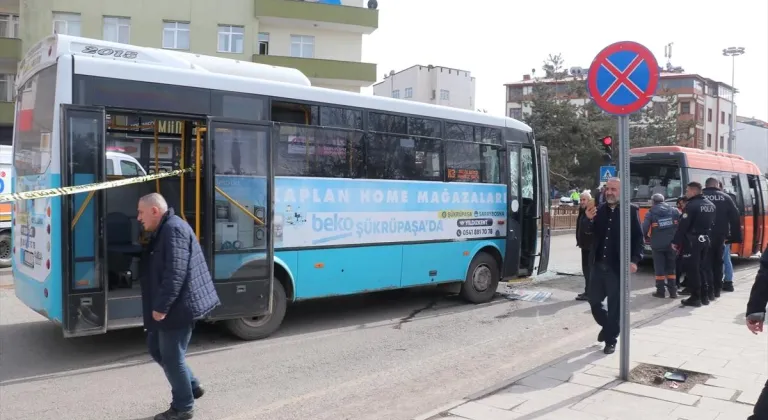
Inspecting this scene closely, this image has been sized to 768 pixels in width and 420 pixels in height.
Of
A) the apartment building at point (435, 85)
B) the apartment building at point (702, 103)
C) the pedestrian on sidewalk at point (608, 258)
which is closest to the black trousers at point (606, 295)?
the pedestrian on sidewalk at point (608, 258)

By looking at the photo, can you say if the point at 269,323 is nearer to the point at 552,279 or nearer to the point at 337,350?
the point at 337,350

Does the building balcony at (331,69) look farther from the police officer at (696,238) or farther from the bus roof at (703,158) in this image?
the police officer at (696,238)

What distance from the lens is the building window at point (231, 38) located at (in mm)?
33781

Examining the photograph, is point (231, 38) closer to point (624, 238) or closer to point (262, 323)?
point (262, 323)

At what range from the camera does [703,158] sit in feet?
49.8

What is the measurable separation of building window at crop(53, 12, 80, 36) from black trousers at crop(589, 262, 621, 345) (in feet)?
102

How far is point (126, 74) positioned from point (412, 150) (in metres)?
3.97

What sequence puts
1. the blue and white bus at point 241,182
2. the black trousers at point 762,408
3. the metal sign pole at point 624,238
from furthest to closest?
the blue and white bus at point 241,182 < the metal sign pole at point 624,238 < the black trousers at point 762,408

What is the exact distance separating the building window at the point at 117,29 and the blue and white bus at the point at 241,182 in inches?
1050

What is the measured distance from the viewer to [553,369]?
19.7 feet

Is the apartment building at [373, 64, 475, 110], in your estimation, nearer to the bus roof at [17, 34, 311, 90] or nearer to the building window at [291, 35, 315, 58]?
the building window at [291, 35, 315, 58]

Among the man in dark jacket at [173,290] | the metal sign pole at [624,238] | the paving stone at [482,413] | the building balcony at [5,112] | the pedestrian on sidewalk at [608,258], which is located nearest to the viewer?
the man in dark jacket at [173,290]

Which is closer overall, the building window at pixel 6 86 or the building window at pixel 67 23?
the building window at pixel 67 23

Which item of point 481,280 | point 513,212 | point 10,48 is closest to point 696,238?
point 513,212
